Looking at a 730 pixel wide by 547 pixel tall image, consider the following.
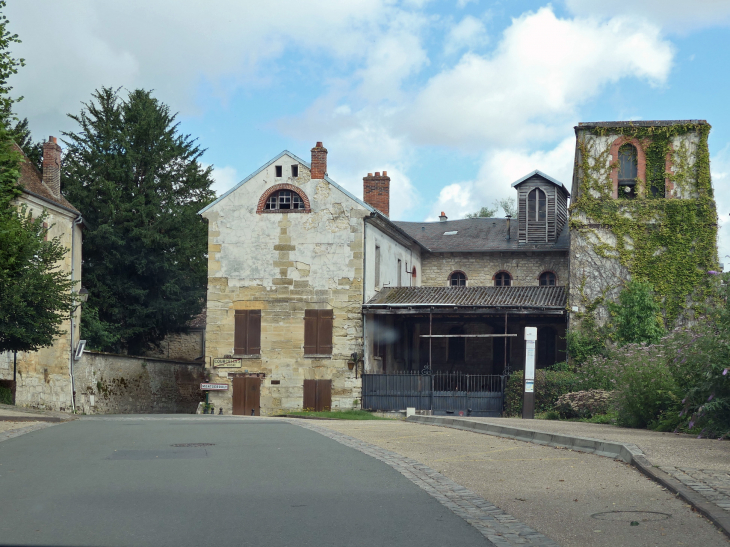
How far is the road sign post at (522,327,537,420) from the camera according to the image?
2345 cm

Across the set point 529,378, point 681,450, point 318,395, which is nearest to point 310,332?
point 318,395

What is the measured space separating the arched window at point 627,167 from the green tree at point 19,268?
62.5 feet

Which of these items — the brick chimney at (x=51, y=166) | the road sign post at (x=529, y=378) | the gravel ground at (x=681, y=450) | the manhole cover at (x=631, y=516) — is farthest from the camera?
the brick chimney at (x=51, y=166)

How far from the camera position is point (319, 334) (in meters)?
30.8

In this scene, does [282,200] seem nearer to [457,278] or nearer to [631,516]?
[457,278]

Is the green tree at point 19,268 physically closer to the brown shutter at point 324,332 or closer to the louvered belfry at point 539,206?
the brown shutter at point 324,332

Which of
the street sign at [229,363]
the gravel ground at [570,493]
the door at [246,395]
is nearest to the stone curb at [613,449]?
the gravel ground at [570,493]

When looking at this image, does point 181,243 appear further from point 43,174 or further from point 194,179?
point 43,174

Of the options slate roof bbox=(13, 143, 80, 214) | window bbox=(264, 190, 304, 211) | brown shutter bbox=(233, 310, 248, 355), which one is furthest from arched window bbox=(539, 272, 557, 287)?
slate roof bbox=(13, 143, 80, 214)

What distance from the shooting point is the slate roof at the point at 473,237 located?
37500 millimetres

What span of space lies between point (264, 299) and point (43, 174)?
33.4 feet

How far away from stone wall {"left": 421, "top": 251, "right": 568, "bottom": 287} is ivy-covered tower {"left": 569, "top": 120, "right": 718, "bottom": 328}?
702cm

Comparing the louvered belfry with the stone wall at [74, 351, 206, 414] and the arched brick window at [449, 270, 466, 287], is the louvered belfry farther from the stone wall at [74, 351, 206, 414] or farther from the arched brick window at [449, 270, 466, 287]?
the stone wall at [74, 351, 206, 414]

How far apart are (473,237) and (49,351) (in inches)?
774
